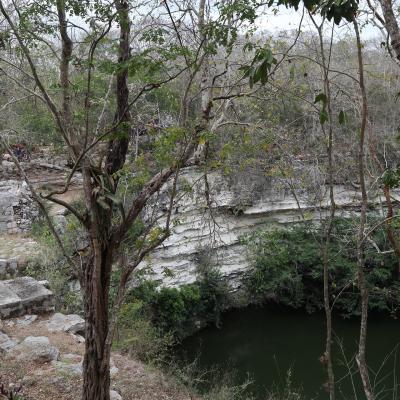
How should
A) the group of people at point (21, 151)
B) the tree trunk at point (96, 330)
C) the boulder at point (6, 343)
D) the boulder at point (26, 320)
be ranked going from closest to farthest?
the tree trunk at point (96, 330)
the boulder at point (6, 343)
the boulder at point (26, 320)
the group of people at point (21, 151)

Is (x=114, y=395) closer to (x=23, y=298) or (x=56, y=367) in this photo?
(x=56, y=367)

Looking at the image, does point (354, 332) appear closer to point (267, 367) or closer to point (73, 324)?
point (267, 367)

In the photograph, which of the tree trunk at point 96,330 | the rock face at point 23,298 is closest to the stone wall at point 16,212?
the rock face at point 23,298

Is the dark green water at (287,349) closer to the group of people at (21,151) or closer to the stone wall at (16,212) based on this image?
the stone wall at (16,212)

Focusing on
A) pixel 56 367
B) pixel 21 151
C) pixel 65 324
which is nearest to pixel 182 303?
pixel 65 324

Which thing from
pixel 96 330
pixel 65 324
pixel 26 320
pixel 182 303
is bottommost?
pixel 182 303

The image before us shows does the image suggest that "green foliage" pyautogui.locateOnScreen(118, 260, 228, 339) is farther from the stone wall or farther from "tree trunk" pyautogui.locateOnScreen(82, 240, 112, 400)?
"tree trunk" pyautogui.locateOnScreen(82, 240, 112, 400)

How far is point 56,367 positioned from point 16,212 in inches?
222

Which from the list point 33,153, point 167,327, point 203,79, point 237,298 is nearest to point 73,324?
point 167,327

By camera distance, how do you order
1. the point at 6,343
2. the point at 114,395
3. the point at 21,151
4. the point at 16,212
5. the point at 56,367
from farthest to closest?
1. the point at 21,151
2. the point at 16,212
3. the point at 6,343
4. the point at 56,367
5. the point at 114,395

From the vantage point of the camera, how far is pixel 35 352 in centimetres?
445

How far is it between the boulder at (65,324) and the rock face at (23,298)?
23 cm

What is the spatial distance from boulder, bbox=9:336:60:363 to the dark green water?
3683 millimetres

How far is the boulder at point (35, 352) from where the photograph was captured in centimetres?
439
